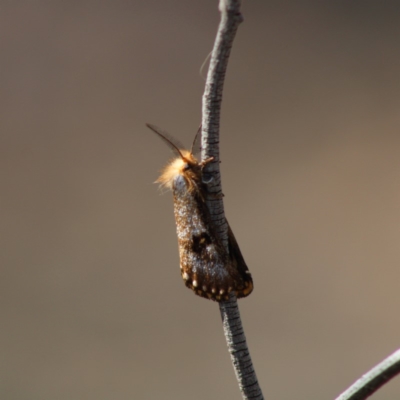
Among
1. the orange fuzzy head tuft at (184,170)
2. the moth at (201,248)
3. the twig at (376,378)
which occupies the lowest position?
the twig at (376,378)

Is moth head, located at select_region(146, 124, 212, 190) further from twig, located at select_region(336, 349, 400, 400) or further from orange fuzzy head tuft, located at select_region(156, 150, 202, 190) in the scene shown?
twig, located at select_region(336, 349, 400, 400)

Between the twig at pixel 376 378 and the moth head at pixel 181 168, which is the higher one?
the moth head at pixel 181 168

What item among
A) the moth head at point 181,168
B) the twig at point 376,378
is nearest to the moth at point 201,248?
the moth head at point 181,168

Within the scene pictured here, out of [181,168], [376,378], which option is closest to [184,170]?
[181,168]

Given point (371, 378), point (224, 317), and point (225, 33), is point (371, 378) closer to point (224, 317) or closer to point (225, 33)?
point (224, 317)

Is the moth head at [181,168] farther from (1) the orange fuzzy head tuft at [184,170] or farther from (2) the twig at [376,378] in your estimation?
(2) the twig at [376,378]

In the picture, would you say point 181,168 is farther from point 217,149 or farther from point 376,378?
point 376,378

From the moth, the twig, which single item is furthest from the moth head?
the twig
